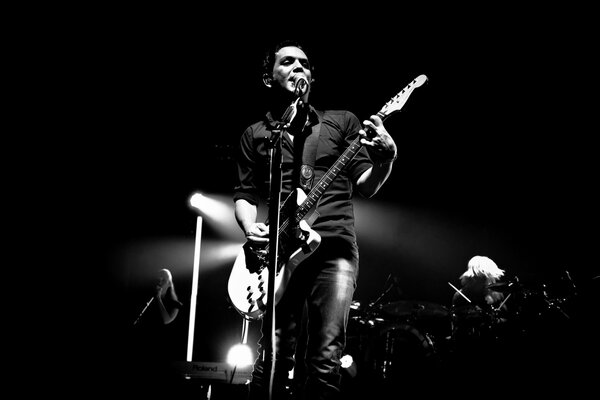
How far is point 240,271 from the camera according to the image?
8.51 feet

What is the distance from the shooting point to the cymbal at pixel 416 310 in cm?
680

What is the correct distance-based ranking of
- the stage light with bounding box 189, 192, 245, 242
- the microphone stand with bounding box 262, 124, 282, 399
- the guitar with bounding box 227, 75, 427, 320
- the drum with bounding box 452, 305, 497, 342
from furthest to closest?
1. the stage light with bounding box 189, 192, 245, 242
2. the drum with bounding box 452, 305, 497, 342
3. the guitar with bounding box 227, 75, 427, 320
4. the microphone stand with bounding box 262, 124, 282, 399

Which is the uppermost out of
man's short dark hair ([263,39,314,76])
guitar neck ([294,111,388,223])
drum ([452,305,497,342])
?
man's short dark hair ([263,39,314,76])

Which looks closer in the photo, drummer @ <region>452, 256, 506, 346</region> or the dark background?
the dark background

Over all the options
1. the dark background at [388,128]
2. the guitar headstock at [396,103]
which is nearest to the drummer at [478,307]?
the dark background at [388,128]

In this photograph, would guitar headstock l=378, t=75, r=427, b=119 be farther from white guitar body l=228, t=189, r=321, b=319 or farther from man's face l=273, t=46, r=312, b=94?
white guitar body l=228, t=189, r=321, b=319

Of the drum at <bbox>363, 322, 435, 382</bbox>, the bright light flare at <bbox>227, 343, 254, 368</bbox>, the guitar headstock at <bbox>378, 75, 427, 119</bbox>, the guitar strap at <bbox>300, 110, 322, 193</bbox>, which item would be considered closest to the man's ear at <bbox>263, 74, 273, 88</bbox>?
the guitar strap at <bbox>300, 110, 322, 193</bbox>

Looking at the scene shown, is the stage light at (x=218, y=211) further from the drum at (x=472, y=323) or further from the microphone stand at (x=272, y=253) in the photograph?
the microphone stand at (x=272, y=253)

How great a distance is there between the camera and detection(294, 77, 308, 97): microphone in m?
2.04

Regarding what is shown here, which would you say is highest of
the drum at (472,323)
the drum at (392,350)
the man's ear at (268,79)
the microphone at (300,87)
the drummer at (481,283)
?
the man's ear at (268,79)

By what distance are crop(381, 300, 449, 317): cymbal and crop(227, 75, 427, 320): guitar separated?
4.81 m

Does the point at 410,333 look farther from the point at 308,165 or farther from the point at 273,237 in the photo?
the point at 273,237

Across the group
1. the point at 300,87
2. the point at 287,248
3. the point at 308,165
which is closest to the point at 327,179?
the point at 308,165

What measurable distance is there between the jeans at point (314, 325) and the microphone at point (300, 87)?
0.76 metres
